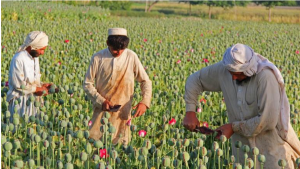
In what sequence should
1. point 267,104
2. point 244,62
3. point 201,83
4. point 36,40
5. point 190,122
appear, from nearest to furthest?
point 244,62, point 267,104, point 190,122, point 201,83, point 36,40

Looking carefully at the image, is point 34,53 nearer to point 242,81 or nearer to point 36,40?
point 36,40

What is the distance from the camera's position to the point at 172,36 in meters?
19.0

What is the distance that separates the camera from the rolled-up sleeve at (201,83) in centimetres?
452

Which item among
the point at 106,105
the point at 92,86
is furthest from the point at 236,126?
the point at 92,86

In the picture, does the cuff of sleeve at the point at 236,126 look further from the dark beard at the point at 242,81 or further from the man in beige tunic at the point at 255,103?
the dark beard at the point at 242,81

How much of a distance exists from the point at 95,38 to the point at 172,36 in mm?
4296

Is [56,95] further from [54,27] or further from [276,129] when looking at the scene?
[54,27]

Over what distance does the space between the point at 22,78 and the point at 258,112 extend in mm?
2704

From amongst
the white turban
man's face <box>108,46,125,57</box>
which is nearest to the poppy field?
the white turban

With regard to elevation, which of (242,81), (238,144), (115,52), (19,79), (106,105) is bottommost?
(238,144)

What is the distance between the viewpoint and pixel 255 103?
13.9 ft

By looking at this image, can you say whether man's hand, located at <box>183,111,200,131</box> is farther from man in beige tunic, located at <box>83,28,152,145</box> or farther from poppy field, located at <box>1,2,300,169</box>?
man in beige tunic, located at <box>83,28,152,145</box>

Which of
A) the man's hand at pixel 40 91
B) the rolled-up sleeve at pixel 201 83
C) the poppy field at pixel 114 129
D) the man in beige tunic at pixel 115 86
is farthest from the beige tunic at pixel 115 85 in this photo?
the man's hand at pixel 40 91

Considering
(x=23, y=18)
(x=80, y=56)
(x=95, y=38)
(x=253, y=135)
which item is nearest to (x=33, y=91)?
(x=253, y=135)
